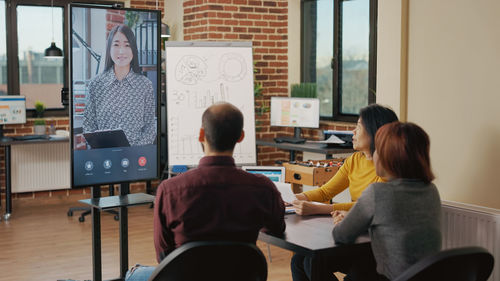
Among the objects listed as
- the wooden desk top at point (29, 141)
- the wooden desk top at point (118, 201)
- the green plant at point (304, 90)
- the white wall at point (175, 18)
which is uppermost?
the white wall at point (175, 18)

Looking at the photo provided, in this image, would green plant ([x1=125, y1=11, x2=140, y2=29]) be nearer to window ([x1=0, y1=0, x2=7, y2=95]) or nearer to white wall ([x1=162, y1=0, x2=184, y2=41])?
white wall ([x1=162, y1=0, x2=184, y2=41])

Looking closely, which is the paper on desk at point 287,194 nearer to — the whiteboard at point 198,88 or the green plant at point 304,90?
the whiteboard at point 198,88

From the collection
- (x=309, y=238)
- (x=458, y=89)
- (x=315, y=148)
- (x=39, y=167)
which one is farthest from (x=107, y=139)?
(x=39, y=167)

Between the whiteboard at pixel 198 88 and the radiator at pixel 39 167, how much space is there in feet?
11.0

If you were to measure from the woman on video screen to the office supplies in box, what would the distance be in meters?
1.57

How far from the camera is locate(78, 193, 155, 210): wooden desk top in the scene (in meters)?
3.31

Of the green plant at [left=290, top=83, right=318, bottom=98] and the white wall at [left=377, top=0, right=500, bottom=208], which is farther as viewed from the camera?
the green plant at [left=290, top=83, right=318, bottom=98]

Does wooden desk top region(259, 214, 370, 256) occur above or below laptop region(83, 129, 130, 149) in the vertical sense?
below

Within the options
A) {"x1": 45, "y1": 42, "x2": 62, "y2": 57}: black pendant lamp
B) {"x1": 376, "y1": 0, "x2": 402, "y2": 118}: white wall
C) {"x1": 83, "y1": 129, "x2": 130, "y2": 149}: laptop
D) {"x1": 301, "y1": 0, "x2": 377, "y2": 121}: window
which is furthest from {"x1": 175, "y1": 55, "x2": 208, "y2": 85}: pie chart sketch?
{"x1": 45, "y1": 42, "x2": 62, "y2": 57}: black pendant lamp

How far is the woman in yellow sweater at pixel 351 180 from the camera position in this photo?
3.04 meters

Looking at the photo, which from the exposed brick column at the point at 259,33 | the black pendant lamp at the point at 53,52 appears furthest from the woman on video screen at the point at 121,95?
the black pendant lamp at the point at 53,52

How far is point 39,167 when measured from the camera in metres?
7.30

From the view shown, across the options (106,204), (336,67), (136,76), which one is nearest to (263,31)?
(336,67)

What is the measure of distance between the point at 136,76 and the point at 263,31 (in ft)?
12.7
